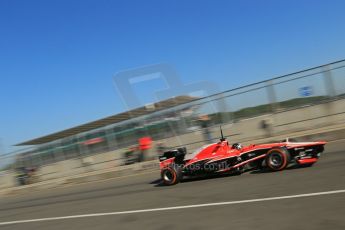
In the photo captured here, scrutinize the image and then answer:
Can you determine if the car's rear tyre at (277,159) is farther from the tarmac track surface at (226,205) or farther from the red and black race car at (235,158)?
the tarmac track surface at (226,205)

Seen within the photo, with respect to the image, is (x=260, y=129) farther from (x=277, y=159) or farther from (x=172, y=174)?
(x=277, y=159)

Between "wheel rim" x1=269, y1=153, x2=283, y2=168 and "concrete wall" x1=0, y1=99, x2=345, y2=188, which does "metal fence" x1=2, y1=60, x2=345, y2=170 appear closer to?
"concrete wall" x1=0, y1=99, x2=345, y2=188

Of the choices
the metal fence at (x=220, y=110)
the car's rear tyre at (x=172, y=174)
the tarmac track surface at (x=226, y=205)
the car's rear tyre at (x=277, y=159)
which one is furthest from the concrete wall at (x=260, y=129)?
the car's rear tyre at (x=277, y=159)

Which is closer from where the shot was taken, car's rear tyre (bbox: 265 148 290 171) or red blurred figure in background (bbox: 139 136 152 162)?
car's rear tyre (bbox: 265 148 290 171)

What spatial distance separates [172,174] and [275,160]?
9.47 ft

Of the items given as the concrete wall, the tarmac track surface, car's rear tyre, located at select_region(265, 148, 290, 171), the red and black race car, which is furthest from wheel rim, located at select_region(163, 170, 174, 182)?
the concrete wall

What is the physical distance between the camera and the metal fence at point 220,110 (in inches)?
620

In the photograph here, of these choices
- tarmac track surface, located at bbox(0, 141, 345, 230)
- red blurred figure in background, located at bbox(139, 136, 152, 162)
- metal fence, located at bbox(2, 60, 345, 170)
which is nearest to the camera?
tarmac track surface, located at bbox(0, 141, 345, 230)

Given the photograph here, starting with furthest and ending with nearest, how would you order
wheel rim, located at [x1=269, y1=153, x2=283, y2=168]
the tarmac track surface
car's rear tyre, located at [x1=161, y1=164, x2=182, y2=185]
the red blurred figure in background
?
1. the red blurred figure in background
2. car's rear tyre, located at [x1=161, y1=164, x2=182, y2=185]
3. wheel rim, located at [x1=269, y1=153, x2=283, y2=168]
4. the tarmac track surface

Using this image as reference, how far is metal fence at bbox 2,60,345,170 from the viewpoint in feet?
51.6

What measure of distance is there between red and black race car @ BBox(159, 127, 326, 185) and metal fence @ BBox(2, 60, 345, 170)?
5.07 m

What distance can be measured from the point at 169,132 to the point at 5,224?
829 centimetres

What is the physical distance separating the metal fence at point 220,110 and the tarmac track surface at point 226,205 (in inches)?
117

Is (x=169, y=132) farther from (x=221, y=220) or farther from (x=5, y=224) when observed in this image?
(x=221, y=220)
